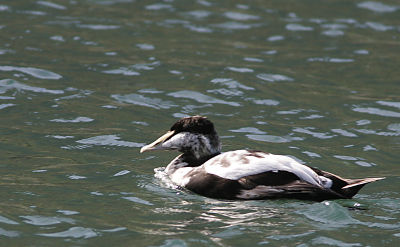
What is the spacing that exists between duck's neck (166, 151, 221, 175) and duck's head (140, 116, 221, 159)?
0.04 metres

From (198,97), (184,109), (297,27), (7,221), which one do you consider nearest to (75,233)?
(7,221)

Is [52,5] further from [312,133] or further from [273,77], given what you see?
[312,133]

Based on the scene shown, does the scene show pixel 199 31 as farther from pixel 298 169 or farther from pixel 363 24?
pixel 298 169

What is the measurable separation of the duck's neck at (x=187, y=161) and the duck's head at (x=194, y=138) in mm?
36

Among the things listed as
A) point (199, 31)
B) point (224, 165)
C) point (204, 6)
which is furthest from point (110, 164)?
point (204, 6)

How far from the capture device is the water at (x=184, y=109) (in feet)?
24.8

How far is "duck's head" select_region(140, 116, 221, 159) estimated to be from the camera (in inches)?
368

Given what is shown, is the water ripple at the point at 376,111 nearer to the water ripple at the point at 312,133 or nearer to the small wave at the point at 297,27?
the water ripple at the point at 312,133

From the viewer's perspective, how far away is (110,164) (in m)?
9.75

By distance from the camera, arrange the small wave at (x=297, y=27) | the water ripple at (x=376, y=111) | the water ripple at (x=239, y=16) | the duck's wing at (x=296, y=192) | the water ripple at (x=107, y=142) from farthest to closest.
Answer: the water ripple at (x=239, y=16) → the small wave at (x=297, y=27) → the water ripple at (x=376, y=111) → the water ripple at (x=107, y=142) → the duck's wing at (x=296, y=192)

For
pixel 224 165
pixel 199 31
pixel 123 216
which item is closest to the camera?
pixel 123 216

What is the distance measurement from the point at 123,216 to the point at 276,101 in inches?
214

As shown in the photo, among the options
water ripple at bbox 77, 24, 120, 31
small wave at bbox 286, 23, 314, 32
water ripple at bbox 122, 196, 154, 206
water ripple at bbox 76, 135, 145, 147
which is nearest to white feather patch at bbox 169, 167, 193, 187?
water ripple at bbox 122, 196, 154, 206

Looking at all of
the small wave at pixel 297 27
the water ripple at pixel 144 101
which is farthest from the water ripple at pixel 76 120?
the small wave at pixel 297 27
